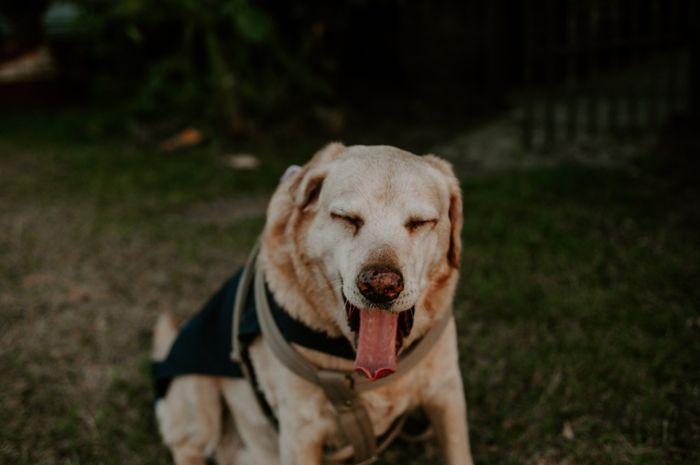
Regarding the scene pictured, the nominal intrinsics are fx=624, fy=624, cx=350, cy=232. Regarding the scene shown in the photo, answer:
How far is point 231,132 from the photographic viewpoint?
7969mm

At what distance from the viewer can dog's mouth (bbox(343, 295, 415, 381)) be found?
1.98m

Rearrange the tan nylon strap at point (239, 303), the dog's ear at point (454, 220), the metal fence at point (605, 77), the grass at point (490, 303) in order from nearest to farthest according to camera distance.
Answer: the dog's ear at point (454, 220) < the tan nylon strap at point (239, 303) < the grass at point (490, 303) < the metal fence at point (605, 77)

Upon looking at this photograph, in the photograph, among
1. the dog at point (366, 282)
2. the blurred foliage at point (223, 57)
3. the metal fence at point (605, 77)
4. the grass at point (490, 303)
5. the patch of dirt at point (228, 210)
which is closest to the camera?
the dog at point (366, 282)

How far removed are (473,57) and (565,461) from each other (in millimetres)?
7358

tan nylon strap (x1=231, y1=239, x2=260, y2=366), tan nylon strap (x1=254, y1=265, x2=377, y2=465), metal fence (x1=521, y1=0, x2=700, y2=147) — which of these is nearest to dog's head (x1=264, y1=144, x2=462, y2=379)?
tan nylon strap (x1=254, y1=265, x2=377, y2=465)

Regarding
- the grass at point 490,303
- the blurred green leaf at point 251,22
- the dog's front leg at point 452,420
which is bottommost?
the grass at point 490,303

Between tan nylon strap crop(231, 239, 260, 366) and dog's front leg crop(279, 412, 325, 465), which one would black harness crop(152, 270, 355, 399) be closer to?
tan nylon strap crop(231, 239, 260, 366)

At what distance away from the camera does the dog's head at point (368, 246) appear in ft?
6.47

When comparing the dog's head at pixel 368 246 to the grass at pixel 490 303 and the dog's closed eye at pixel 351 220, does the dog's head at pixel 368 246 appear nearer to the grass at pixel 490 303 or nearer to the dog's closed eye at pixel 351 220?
the dog's closed eye at pixel 351 220

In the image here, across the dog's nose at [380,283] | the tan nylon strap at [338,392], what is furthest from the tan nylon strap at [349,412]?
the dog's nose at [380,283]

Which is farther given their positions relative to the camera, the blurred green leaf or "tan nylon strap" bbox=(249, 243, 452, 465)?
the blurred green leaf

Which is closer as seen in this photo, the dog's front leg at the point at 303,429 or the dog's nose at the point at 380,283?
the dog's nose at the point at 380,283

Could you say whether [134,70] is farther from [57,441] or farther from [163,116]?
[57,441]

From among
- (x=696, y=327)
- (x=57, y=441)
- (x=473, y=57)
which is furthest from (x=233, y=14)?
(x=696, y=327)
